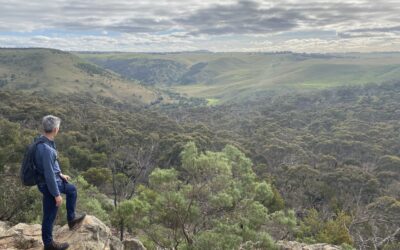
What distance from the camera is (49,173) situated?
27.2 ft

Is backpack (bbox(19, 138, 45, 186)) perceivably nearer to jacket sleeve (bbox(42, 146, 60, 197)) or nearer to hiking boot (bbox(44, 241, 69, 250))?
jacket sleeve (bbox(42, 146, 60, 197))

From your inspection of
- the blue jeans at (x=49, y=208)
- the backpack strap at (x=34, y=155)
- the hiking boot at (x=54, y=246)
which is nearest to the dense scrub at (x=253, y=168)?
the blue jeans at (x=49, y=208)

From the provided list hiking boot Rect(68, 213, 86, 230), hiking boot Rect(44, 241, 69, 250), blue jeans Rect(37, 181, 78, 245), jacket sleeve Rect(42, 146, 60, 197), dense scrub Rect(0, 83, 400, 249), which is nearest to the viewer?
jacket sleeve Rect(42, 146, 60, 197)

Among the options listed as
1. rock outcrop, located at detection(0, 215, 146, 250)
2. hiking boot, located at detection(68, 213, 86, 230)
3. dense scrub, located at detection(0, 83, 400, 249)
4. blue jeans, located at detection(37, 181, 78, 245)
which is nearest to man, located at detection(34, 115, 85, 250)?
blue jeans, located at detection(37, 181, 78, 245)

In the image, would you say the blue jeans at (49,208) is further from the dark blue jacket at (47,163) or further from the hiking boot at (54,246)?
the dark blue jacket at (47,163)

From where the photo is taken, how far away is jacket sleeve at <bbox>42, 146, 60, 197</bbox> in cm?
829

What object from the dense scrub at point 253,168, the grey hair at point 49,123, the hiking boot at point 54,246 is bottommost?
the dense scrub at point 253,168

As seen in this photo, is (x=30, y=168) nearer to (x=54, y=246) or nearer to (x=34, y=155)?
(x=34, y=155)

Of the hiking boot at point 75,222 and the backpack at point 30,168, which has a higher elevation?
the backpack at point 30,168

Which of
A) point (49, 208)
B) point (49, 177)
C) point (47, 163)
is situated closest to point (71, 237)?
point (49, 208)

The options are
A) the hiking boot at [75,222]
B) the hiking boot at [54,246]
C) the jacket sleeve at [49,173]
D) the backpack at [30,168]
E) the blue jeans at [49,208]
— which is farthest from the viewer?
the hiking boot at [75,222]

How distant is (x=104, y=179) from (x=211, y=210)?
29.5 meters

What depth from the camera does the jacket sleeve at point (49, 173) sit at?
8.29 metres

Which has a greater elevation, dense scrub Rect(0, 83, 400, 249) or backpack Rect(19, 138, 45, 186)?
backpack Rect(19, 138, 45, 186)
